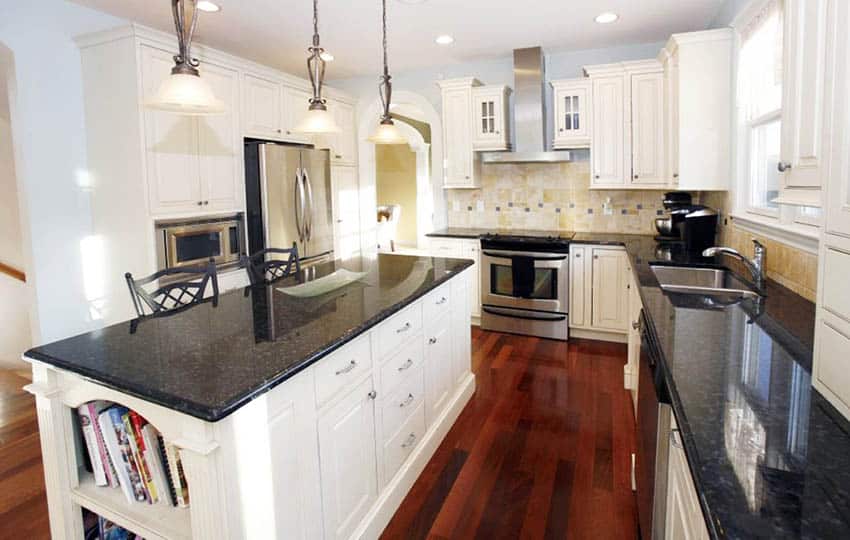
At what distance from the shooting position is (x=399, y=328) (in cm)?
227

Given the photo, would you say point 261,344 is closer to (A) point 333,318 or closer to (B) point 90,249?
(A) point 333,318

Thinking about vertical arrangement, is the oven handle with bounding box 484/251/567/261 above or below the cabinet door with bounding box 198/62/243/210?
below

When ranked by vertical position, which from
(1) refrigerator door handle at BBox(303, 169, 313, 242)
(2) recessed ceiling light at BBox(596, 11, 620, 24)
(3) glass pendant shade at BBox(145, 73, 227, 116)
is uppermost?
(2) recessed ceiling light at BBox(596, 11, 620, 24)

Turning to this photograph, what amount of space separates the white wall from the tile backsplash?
330cm

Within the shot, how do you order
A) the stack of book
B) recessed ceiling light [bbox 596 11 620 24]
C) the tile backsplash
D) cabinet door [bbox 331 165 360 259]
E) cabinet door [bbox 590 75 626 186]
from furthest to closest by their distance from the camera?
cabinet door [bbox 331 165 360 259] → the tile backsplash → cabinet door [bbox 590 75 626 186] → recessed ceiling light [bbox 596 11 620 24] → the stack of book

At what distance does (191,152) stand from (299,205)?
3.53 ft

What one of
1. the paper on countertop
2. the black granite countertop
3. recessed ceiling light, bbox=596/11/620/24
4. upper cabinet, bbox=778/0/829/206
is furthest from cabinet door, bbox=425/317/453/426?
recessed ceiling light, bbox=596/11/620/24

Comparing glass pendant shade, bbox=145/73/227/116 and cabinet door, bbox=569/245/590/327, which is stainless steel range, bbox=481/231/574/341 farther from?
glass pendant shade, bbox=145/73/227/116

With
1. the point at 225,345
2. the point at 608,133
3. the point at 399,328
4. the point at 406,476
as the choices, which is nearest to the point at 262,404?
the point at 225,345

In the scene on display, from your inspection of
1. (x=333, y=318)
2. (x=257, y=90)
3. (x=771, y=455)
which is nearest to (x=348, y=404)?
(x=333, y=318)

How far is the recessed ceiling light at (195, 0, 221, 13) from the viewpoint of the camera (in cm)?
335

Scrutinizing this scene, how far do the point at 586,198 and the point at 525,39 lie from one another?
1.54 meters

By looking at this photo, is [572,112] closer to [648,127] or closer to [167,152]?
[648,127]

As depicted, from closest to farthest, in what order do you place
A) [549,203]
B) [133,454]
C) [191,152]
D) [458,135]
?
1. [133,454]
2. [191,152]
3. [458,135]
4. [549,203]
